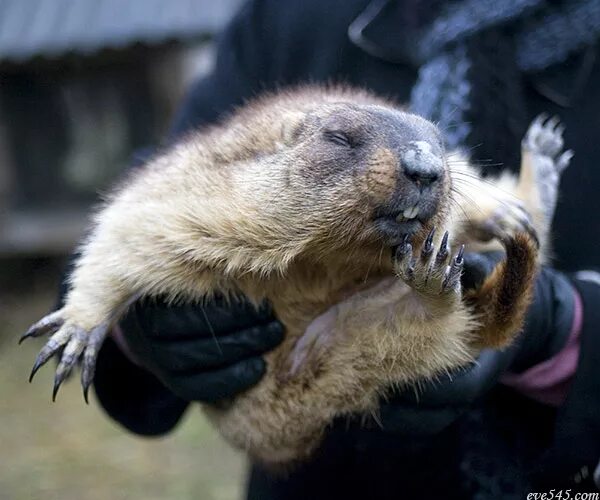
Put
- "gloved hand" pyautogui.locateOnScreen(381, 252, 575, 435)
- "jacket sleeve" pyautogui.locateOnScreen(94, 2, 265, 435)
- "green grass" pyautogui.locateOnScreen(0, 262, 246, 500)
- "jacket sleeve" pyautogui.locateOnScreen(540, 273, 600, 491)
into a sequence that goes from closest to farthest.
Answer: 1. "gloved hand" pyautogui.locateOnScreen(381, 252, 575, 435)
2. "jacket sleeve" pyautogui.locateOnScreen(540, 273, 600, 491)
3. "jacket sleeve" pyautogui.locateOnScreen(94, 2, 265, 435)
4. "green grass" pyautogui.locateOnScreen(0, 262, 246, 500)

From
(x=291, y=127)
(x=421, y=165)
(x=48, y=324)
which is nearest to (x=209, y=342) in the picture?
(x=48, y=324)

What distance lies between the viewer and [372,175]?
1347 mm

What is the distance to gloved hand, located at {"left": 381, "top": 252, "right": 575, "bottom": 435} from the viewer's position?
1537 millimetres

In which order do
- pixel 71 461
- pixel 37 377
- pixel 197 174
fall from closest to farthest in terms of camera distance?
1. pixel 197 174
2. pixel 71 461
3. pixel 37 377

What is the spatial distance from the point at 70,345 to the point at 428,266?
2.51 feet

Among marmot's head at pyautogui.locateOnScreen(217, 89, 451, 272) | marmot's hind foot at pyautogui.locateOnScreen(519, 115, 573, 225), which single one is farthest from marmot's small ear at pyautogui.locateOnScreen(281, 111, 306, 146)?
marmot's hind foot at pyautogui.locateOnScreen(519, 115, 573, 225)

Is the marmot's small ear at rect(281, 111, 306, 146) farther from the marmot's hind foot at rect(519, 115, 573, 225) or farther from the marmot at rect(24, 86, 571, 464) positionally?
the marmot's hind foot at rect(519, 115, 573, 225)

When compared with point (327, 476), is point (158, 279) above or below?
above

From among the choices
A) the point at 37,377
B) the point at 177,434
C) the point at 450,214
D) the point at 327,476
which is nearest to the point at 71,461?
the point at 177,434

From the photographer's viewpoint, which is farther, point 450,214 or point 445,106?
point 445,106

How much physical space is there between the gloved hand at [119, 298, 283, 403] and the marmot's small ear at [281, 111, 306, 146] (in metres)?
0.35

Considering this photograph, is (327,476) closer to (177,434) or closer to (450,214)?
(450,214)

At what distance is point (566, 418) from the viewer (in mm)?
1649

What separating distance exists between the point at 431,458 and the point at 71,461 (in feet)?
10.9
